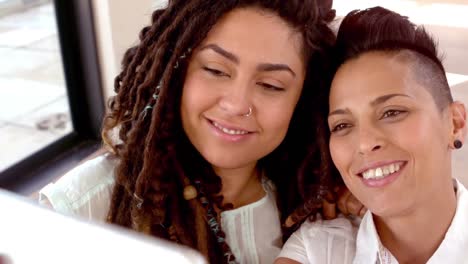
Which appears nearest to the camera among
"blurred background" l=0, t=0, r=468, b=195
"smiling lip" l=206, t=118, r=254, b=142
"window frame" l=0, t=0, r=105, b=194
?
"smiling lip" l=206, t=118, r=254, b=142

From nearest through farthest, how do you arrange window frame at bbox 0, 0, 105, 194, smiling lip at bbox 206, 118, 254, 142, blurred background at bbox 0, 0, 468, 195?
smiling lip at bbox 206, 118, 254, 142 < blurred background at bbox 0, 0, 468, 195 < window frame at bbox 0, 0, 105, 194

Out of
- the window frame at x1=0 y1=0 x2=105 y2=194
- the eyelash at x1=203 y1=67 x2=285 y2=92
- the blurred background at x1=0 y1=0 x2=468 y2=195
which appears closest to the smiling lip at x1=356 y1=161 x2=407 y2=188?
the eyelash at x1=203 y1=67 x2=285 y2=92

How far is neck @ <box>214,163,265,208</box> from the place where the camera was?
1.09 metres

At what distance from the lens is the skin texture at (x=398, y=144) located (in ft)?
2.77

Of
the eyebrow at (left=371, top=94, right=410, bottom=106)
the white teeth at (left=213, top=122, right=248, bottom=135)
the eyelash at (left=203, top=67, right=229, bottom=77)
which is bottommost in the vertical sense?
the white teeth at (left=213, top=122, right=248, bottom=135)

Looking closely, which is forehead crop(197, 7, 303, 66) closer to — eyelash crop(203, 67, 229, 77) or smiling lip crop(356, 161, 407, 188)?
eyelash crop(203, 67, 229, 77)

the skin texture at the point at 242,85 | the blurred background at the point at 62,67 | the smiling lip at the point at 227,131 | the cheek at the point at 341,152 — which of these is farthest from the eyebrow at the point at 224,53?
the blurred background at the point at 62,67

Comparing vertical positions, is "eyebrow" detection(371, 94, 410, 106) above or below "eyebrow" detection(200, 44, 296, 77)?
below

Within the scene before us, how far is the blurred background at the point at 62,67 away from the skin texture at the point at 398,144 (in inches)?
23.3

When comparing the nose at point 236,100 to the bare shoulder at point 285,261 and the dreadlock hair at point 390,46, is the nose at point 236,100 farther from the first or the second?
the bare shoulder at point 285,261

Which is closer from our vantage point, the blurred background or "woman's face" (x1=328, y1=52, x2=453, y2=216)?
"woman's face" (x1=328, y1=52, x2=453, y2=216)

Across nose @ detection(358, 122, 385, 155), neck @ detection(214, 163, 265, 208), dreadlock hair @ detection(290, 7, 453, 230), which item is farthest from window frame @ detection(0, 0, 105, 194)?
nose @ detection(358, 122, 385, 155)

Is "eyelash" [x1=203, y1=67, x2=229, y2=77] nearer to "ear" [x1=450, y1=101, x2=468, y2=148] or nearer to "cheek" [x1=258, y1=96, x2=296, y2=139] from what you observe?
"cheek" [x1=258, y1=96, x2=296, y2=139]

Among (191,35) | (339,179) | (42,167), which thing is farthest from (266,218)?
(42,167)
